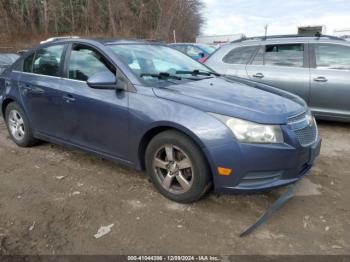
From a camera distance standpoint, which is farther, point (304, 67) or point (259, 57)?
point (259, 57)

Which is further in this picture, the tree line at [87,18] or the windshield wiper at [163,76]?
the tree line at [87,18]

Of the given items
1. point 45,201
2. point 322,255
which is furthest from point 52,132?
point 322,255

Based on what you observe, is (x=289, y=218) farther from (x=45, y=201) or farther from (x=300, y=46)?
(x=300, y=46)

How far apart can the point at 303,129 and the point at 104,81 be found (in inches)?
77.7

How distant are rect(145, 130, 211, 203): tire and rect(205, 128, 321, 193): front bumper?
15 cm

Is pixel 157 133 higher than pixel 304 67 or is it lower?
lower

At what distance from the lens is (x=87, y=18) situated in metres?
29.5

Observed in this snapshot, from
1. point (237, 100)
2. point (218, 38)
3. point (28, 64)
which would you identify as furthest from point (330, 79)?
point (218, 38)

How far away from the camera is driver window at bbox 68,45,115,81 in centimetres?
356

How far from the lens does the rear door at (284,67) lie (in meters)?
5.56

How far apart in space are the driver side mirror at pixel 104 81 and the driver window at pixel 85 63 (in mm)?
194

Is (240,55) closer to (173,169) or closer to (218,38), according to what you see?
(173,169)

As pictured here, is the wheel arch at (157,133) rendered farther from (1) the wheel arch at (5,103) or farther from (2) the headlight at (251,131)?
(1) the wheel arch at (5,103)

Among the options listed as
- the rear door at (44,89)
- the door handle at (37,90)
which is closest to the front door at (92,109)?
the rear door at (44,89)
